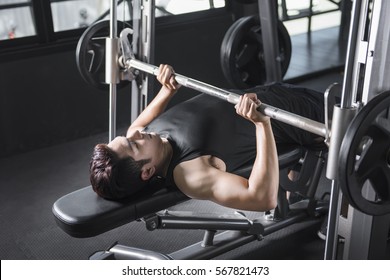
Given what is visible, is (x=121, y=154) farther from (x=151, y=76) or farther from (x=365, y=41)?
(x=365, y=41)

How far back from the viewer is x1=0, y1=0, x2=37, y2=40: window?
3.51 metres

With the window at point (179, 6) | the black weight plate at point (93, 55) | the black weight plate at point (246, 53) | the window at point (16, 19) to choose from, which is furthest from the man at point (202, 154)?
the window at point (179, 6)

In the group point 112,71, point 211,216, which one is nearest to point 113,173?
point 211,216

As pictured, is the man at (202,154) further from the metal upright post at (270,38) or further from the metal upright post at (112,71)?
the metal upright post at (270,38)

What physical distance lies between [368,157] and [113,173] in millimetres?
849

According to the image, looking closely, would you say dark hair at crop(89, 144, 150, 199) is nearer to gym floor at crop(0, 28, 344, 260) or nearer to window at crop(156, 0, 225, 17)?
gym floor at crop(0, 28, 344, 260)

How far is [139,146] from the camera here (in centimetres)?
212

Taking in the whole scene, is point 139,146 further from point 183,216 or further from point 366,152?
point 366,152

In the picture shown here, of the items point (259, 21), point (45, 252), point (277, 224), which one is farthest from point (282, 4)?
point (45, 252)

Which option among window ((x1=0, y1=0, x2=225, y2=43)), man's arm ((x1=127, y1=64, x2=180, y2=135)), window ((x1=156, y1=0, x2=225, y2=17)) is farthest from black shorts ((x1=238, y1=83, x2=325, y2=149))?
window ((x1=156, y1=0, x2=225, y2=17))

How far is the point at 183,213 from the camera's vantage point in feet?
8.02

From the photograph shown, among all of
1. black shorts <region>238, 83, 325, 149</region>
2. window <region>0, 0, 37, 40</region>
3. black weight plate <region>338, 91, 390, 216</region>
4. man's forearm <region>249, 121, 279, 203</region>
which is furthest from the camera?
window <region>0, 0, 37, 40</region>

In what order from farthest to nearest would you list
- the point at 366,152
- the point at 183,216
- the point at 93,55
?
the point at 93,55 → the point at 183,216 → the point at 366,152

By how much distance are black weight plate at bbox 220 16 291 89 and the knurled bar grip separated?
25.4 inches
